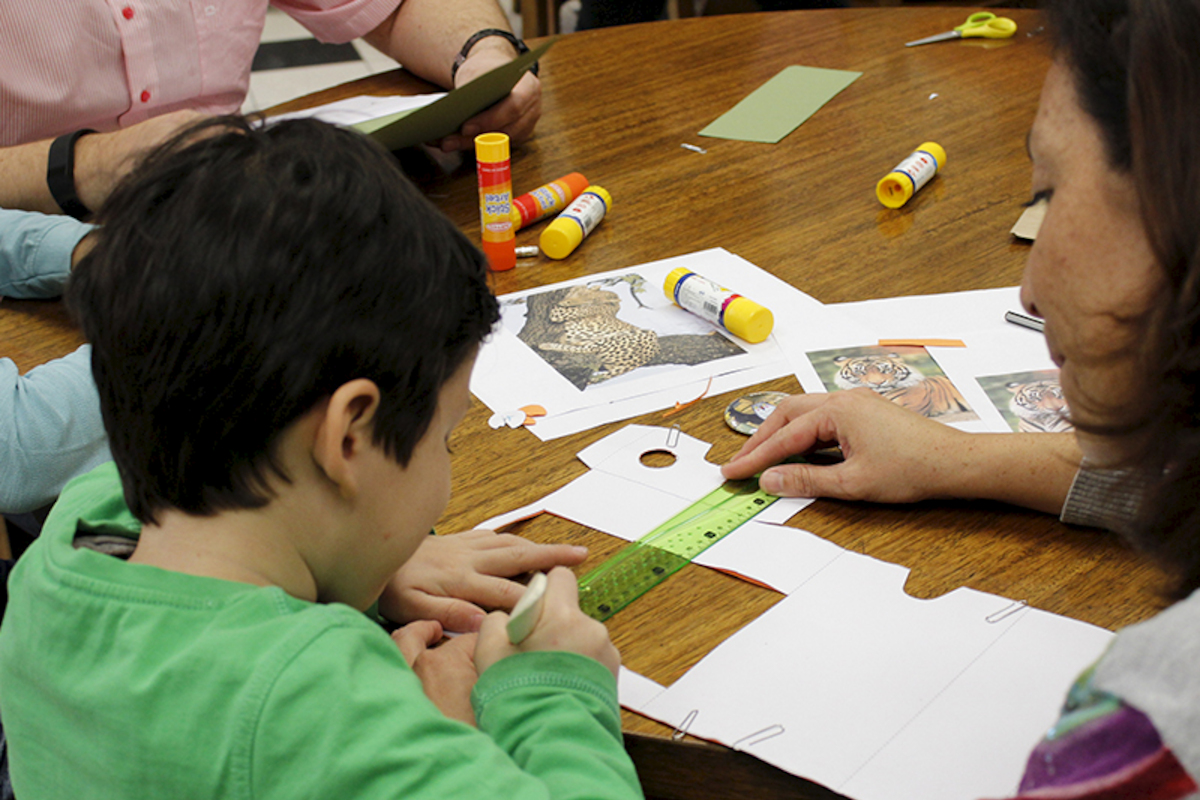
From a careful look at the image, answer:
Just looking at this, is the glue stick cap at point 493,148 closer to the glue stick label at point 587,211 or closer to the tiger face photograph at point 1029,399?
the glue stick label at point 587,211

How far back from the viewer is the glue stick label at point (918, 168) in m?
1.53

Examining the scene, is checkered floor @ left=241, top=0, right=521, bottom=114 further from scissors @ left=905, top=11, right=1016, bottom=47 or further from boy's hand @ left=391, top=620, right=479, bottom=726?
boy's hand @ left=391, top=620, right=479, bottom=726

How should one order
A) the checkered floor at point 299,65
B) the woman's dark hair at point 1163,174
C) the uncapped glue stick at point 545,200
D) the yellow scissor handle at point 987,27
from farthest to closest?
the checkered floor at point 299,65 < the yellow scissor handle at point 987,27 < the uncapped glue stick at point 545,200 < the woman's dark hair at point 1163,174

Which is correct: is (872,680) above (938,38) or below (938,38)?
below

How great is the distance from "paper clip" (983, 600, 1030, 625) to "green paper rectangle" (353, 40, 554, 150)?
1.06 m

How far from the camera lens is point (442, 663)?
800 mm

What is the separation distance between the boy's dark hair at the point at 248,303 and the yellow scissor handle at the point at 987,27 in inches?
71.9

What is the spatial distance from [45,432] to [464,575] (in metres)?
0.50

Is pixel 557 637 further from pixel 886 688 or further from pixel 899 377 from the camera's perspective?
pixel 899 377

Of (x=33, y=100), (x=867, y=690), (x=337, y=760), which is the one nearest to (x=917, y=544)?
(x=867, y=690)

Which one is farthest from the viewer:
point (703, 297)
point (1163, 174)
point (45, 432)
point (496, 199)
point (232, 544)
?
point (496, 199)

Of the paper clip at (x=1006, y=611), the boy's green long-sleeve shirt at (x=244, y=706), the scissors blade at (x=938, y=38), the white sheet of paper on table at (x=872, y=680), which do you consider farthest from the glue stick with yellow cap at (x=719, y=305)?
the scissors blade at (x=938, y=38)

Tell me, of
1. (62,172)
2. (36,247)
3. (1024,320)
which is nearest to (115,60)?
(62,172)

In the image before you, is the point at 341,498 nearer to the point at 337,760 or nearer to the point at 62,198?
the point at 337,760
